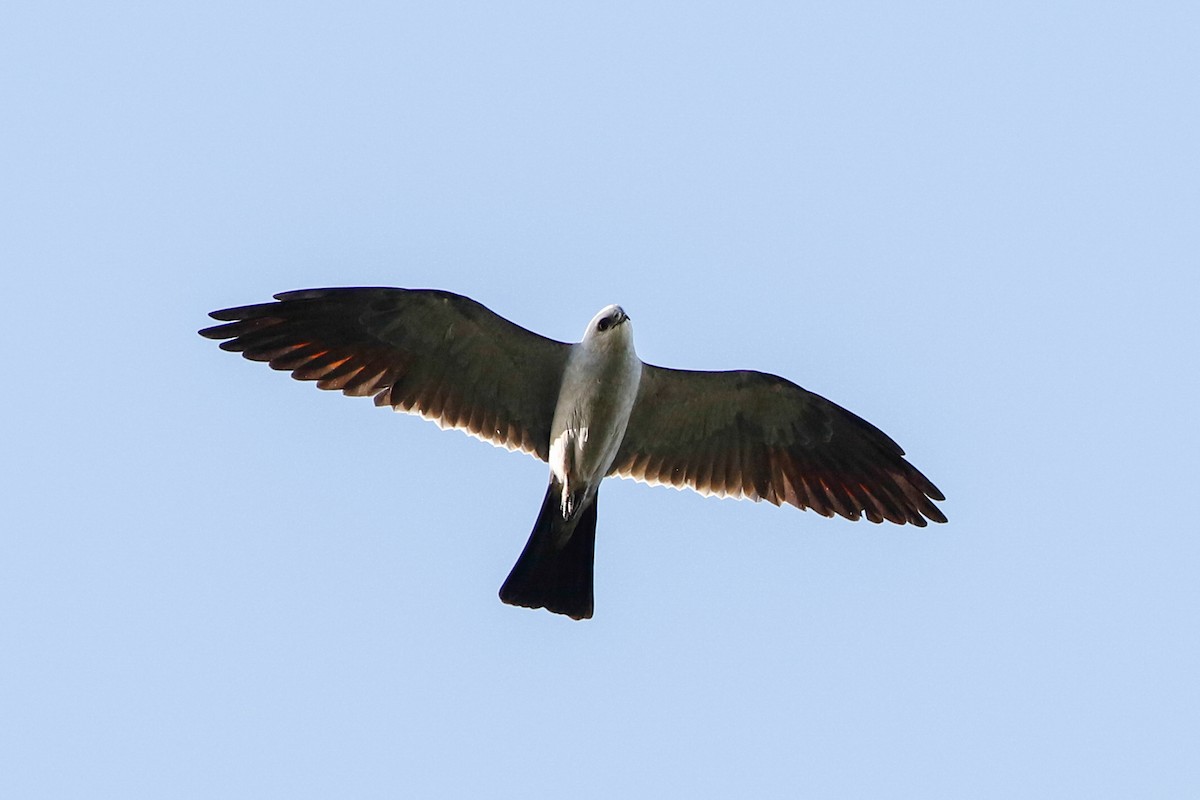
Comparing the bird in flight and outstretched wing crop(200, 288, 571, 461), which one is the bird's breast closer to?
the bird in flight

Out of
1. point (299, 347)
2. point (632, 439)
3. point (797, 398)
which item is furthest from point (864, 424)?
point (299, 347)

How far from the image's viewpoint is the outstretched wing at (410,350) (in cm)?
1274

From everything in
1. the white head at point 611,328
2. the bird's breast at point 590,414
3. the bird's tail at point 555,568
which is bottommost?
the bird's tail at point 555,568

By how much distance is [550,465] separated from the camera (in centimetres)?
1312

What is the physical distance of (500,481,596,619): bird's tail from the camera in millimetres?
13094

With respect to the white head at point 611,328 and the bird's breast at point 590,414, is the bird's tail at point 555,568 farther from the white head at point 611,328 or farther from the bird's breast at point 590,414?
the white head at point 611,328

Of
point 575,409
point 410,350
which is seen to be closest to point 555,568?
point 575,409

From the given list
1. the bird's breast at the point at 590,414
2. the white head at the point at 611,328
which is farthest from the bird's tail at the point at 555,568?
the white head at the point at 611,328

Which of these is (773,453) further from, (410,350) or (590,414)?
(410,350)

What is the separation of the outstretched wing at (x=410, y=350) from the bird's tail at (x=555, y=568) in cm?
54

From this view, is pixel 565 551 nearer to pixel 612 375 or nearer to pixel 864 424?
pixel 612 375

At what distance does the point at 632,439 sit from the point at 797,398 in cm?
136

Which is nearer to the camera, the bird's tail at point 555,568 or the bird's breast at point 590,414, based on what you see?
the bird's breast at point 590,414

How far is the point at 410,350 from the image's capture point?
12992 mm
